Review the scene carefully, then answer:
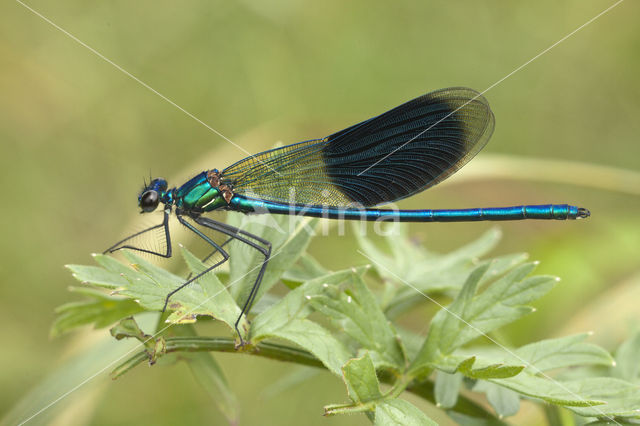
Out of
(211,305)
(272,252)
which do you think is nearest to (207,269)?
(211,305)

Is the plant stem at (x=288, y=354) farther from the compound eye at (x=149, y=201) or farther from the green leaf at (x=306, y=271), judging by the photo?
the compound eye at (x=149, y=201)

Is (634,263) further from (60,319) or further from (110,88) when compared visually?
(110,88)

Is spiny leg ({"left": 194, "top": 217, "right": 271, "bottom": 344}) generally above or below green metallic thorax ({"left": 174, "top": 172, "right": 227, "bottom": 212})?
below

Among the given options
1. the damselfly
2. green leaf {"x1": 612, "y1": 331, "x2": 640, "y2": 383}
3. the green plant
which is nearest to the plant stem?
the green plant

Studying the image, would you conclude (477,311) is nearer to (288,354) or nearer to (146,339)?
(288,354)

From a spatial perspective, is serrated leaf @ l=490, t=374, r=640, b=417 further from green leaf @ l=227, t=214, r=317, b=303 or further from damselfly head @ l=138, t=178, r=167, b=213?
damselfly head @ l=138, t=178, r=167, b=213

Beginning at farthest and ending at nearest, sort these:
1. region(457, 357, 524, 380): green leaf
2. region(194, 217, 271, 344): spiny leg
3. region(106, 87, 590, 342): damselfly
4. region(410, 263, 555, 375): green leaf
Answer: region(106, 87, 590, 342): damselfly < region(194, 217, 271, 344): spiny leg < region(410, 263, 555, 375): green leaf < region(457, 357, 524, 380): green leaf
